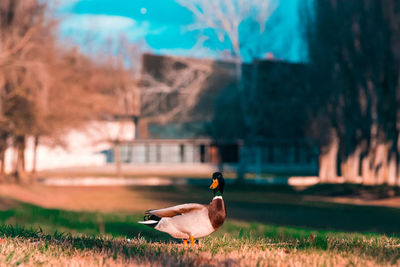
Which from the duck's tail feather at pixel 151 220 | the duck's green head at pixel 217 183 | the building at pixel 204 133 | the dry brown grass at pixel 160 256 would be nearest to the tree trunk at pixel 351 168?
the building at pixel 204 133

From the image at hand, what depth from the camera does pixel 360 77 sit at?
3103cm

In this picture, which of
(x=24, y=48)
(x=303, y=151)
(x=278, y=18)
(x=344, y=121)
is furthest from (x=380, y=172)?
(x=303, y=151)

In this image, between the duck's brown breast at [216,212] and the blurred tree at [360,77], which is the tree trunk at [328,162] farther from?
the duck's brown breast at [216,212]

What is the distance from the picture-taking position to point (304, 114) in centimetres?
3956

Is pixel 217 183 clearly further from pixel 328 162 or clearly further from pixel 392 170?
pixel 328 162

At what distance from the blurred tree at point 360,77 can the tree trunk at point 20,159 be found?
18.5m

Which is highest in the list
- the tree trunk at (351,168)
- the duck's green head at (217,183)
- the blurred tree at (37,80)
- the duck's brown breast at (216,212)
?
the blurred tree at (37,80)

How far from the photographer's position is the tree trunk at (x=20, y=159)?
3744cm

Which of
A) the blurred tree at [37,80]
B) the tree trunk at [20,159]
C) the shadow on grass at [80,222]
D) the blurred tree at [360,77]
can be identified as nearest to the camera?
the shadow on grass at [80,222]

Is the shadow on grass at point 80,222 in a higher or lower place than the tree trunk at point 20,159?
lower

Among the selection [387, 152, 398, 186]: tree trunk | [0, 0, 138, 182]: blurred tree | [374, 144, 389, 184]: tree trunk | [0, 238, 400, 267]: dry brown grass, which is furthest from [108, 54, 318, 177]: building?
[0, 238, 400, 267]: dry brown grass

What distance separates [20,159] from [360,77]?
2200cm

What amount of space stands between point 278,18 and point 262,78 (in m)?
5.28

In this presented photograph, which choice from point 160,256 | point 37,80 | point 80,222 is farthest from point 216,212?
point 37,80
